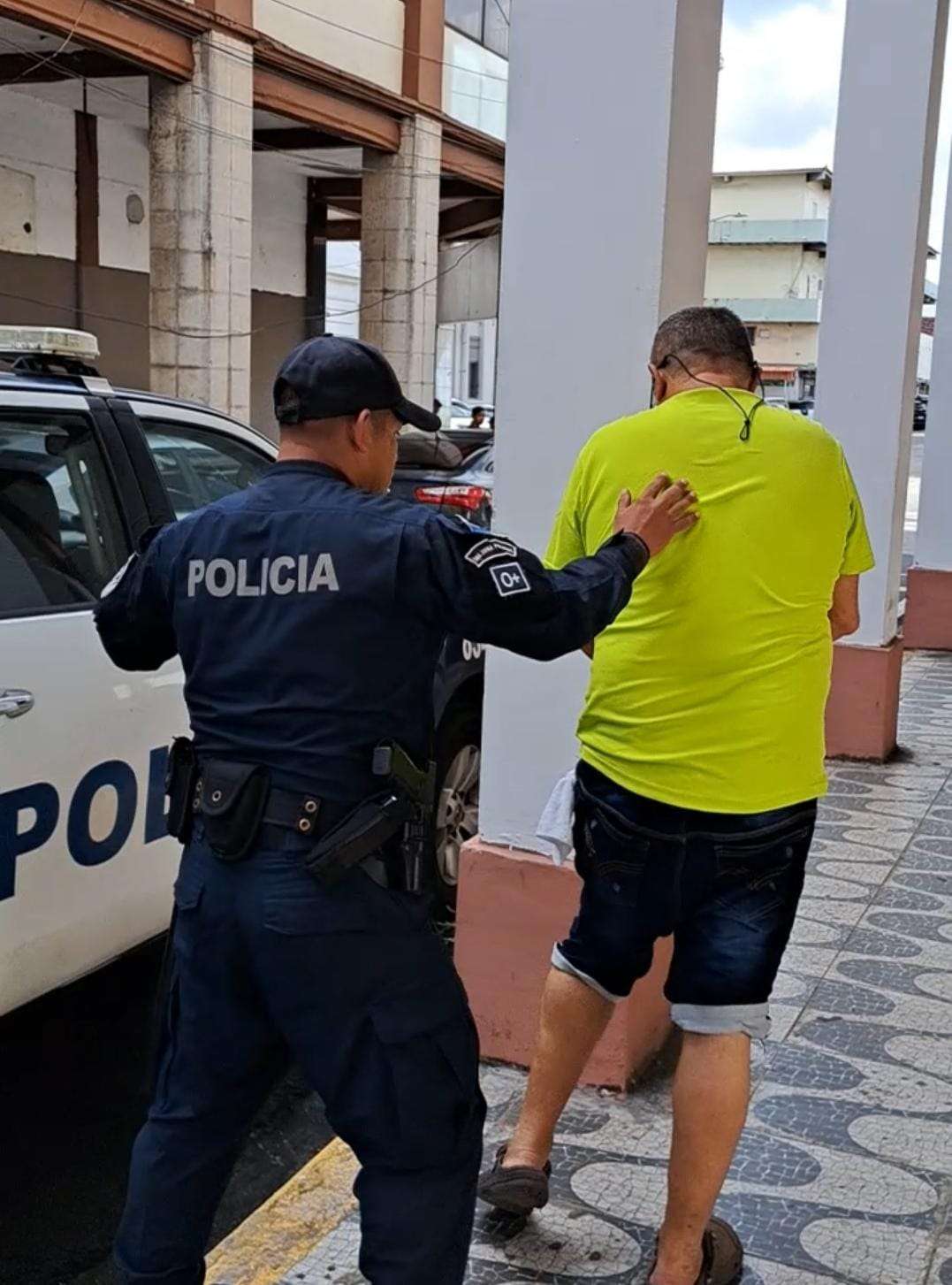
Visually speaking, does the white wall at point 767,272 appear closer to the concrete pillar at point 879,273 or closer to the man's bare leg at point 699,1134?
the concrete pillar at point 879,273

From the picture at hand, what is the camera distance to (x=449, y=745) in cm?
463

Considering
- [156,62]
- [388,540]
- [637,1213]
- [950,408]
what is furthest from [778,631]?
[156,62]

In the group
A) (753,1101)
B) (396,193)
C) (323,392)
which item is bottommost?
(753,1101)

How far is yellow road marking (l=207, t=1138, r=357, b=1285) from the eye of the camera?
2.64 metres

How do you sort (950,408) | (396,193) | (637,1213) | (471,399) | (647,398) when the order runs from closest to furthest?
(637,1213), (647,398), (950,408), (396,193), (471,399)

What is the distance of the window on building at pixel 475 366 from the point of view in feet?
133

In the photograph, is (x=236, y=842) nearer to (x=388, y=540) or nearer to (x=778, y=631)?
(x=388, y=540)

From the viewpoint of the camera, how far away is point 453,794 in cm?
461

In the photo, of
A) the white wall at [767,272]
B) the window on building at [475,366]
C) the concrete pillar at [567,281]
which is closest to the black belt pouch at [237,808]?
the concrete pillar at [567,281]

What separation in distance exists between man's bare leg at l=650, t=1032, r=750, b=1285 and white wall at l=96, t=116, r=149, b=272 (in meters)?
14.0

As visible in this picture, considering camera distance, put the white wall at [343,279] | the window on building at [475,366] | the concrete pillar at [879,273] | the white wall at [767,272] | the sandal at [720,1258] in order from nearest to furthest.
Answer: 1. the sandal at [720,1258]
2. the concrete pillar at [879,273]
3. the white wall at [343,279]
4. the window on building at [475,366]
5. the white wall at [767,272]

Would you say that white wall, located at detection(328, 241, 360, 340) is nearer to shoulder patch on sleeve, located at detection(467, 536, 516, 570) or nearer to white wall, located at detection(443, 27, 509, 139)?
white wall, located at detection(443, 27, 509, 139)

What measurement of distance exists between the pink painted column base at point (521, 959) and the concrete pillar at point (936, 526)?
20.8 feet

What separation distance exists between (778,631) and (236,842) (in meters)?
1.04
